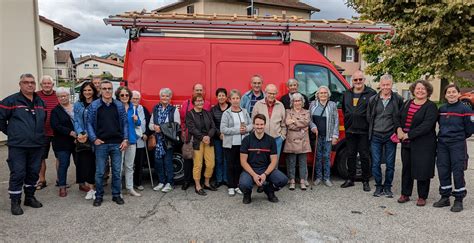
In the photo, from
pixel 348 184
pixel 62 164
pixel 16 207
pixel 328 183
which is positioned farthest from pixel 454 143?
pixel 16 207

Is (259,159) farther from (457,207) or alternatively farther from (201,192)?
(457,207)

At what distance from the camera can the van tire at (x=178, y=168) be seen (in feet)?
19.3

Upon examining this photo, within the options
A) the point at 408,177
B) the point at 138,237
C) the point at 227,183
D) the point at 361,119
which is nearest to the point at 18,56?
the point at 227,183

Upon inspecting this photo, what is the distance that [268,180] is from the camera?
5.00m

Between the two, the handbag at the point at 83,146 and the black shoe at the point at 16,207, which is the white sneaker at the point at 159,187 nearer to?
the handbag at the point at 83,146

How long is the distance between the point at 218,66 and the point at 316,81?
160 cm

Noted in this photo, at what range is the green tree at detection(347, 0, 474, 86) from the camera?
42.4ft

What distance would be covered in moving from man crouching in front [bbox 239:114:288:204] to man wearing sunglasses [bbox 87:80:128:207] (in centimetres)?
164

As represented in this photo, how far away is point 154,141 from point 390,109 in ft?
11.3

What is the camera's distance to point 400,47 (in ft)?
48.7

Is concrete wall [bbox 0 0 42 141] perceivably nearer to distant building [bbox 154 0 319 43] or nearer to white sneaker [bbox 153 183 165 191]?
white sneaker [bbox 153 183 165 191]

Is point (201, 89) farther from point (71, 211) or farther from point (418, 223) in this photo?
point (418, 223)

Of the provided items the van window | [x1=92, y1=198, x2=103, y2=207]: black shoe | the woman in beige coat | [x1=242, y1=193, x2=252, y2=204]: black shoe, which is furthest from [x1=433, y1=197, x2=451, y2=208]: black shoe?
[x1=92, y1=198, x2=103, y2=207]: black shoe

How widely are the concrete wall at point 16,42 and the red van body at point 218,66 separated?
5908mm
